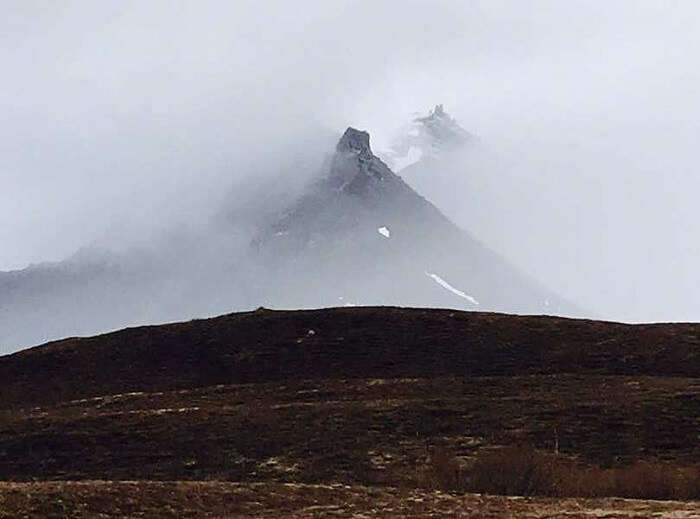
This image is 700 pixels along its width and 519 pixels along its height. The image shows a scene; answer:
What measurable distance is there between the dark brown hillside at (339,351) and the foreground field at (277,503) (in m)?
19.8

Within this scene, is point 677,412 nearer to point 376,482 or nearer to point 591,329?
point 376,482

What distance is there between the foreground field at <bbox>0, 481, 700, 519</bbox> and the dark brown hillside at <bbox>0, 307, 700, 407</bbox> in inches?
780

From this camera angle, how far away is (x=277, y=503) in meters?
24.7

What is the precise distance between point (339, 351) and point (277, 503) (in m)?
25.1

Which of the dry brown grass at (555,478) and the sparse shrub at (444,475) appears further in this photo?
the sparse shrub at (444,475)

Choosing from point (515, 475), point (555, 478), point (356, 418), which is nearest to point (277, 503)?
point (515, 475)

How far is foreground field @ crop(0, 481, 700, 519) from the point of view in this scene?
75.9 ft

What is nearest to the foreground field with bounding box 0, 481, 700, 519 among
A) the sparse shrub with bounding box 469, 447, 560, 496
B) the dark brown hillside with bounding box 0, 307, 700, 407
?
the sparse shrub with bounding box 469, 447, 560, 496

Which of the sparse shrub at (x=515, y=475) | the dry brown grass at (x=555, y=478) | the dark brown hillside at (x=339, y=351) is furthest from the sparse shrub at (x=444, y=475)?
the dark brown hillside at (x=339, y=351)

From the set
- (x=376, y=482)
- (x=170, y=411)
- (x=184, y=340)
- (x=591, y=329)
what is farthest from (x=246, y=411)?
(x=591, y=329)

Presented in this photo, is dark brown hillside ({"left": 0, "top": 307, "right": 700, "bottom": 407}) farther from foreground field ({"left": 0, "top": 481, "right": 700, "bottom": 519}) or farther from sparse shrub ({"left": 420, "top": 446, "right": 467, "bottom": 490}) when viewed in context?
foreground field ({"left": 0, "top": 481, "right": 700, "bottom": 519})

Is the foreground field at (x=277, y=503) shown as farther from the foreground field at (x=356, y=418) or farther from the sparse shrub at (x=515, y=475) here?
the sparse shrub at (x=515, y=475)

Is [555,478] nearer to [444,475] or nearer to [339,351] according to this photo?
[444,475]

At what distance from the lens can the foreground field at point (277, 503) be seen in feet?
75.9
